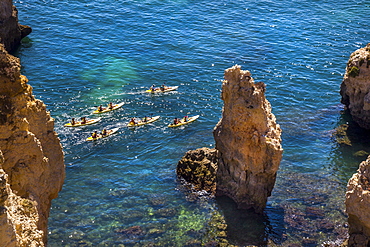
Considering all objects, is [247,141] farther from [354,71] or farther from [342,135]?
[342,135]

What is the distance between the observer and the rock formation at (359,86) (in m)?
50.0

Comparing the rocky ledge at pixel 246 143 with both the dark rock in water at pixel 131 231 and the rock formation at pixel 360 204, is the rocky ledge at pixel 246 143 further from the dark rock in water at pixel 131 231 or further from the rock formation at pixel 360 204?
the dark rock in water at pixel 131 231

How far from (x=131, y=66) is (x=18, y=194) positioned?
1772 inches

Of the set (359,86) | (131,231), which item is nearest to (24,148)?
(131,231)

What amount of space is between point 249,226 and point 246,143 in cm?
589

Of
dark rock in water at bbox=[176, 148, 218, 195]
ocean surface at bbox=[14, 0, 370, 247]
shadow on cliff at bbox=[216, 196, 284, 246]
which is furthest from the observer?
dark rock in water at bbox=[176, 148, 218, 195]

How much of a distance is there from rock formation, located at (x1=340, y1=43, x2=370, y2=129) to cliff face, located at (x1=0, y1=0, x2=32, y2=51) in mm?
41215

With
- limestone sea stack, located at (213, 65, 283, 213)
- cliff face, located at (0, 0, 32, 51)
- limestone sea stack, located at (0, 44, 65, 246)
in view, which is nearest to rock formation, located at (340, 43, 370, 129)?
limestone sea stack, located at (213, 65, 283, 213)

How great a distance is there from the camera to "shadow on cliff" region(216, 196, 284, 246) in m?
36.4

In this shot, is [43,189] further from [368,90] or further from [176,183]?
[368,90]

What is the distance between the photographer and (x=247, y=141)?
3712 cm

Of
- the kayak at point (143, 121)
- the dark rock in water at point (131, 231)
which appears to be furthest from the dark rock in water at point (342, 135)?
the dark rock in water at point (131, 231)

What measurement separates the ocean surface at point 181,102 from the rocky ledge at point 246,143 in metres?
1.63

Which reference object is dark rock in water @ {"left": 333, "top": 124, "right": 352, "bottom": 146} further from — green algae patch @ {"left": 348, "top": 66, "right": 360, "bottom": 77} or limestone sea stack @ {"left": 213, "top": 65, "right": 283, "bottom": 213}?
limestone sea stack @ {"left": 213, "top": 65, "right": 283, "bottom": 213}
